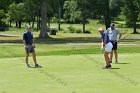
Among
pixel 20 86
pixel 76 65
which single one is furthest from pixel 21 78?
pixel 76 65

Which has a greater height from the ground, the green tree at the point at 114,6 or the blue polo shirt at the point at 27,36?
the green tree at the point at 114,6

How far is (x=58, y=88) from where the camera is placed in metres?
15.2

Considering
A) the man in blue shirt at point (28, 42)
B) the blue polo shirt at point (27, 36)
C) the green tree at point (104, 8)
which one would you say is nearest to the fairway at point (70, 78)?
the man in blue shirt at point (28, 42)

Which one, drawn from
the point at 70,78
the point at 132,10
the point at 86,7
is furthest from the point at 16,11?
the point at 70,78

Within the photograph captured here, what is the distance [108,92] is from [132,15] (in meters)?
94.9

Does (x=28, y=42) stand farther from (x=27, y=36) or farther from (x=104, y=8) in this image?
(x=104, y=8)

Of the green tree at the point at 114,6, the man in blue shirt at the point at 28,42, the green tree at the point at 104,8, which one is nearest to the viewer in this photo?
the man in blue shirt at the point at 28,42

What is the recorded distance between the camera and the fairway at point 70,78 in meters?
15.0

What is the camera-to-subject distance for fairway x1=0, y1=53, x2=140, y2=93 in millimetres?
14977

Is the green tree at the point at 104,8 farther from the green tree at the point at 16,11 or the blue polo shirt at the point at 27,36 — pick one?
the blue polo shirt at the point at 27,36

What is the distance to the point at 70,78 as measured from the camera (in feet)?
58.2

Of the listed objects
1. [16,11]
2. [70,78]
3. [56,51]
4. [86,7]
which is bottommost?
[56,51]

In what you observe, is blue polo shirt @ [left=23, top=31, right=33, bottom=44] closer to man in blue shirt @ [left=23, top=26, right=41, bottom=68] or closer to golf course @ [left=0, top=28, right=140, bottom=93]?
man in blue shirt @ [left=23, top=26, right=41, bottom=68]

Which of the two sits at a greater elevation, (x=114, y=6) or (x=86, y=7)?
(x=114, y=6)
